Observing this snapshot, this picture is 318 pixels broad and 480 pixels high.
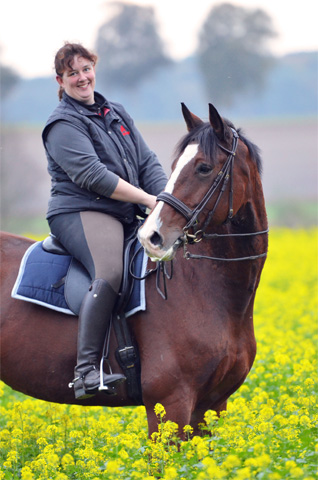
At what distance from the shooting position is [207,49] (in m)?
69.2

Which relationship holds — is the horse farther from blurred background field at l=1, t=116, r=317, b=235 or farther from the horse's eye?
blurred background field at l=1, t=116, r=317, b=235

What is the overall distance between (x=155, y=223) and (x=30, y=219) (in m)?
34.9

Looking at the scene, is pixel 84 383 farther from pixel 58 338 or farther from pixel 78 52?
pixel 78 52

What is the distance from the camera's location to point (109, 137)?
20.4 ft

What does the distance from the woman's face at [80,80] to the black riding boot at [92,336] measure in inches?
60.5

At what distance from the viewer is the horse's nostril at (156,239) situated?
5.25 metres

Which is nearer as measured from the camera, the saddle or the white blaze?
the white blaze

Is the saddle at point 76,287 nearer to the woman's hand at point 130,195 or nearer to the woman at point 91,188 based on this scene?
the woman at point 91,188

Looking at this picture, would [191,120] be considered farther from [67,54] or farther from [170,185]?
[67,54]

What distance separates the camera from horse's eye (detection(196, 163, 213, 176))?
5.46 metres

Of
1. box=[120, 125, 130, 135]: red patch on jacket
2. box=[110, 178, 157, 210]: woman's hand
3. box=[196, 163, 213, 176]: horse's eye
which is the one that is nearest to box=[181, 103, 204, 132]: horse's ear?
box=[196, 163, 213, 176]: horse's eye

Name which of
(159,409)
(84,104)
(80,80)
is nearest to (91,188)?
(84,104)

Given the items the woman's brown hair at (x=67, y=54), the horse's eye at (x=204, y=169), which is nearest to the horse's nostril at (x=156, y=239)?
the horse's eye at (x=204, y=169)

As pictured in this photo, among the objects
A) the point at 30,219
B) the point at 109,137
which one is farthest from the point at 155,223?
the point at 30,219
